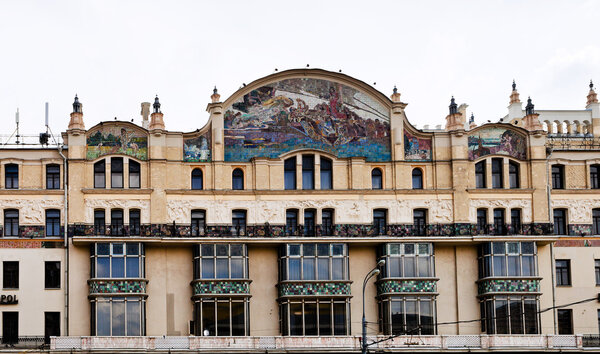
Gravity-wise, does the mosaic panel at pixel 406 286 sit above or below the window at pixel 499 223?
below

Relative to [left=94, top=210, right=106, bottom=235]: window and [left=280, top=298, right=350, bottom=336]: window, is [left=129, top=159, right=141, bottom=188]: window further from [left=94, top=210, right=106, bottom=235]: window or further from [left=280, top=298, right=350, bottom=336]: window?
[left=280, top=298, right=350, bottom=336]: window

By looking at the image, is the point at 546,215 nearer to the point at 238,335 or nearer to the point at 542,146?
the point at 542,146

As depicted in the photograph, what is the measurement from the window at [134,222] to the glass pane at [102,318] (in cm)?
480

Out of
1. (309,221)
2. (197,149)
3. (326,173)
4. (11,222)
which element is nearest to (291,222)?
(309,221)

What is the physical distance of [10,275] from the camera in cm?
6384

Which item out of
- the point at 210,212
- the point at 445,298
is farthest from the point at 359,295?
the point at 210,212

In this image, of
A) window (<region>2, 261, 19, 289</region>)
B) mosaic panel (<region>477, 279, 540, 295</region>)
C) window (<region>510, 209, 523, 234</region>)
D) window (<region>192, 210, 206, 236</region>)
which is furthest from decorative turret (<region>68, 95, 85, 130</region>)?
window (<region>510, 209, 523, 234</region>)

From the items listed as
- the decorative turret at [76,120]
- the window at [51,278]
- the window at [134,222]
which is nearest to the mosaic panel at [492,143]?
the window at [134,222]

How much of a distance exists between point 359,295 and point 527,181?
13558mm

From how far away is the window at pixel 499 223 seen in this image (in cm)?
6707

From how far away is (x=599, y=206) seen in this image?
69000 millimetres

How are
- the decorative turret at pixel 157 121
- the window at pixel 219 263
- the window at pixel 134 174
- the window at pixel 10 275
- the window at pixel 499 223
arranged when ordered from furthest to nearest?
1. the window at pixel 499 223
2. the decorative turret at pixel 157 121
3. the window at pixel 134 174
4. the window at pixel 219 263
5. the window at pixel 10 275

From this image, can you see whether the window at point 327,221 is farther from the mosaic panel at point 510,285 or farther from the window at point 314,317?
the mosaic panel at point 510,285

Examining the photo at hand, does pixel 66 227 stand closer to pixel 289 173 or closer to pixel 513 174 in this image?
pixel 289 173
